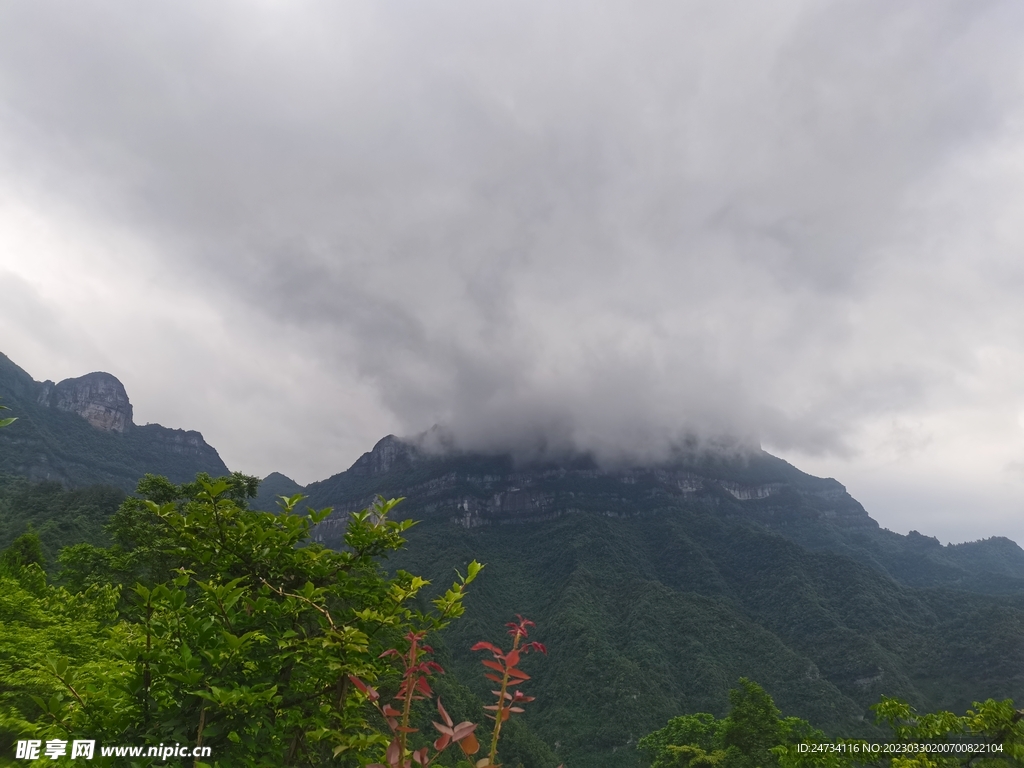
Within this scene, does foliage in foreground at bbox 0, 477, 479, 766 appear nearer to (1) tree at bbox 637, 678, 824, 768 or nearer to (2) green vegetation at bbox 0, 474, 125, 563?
(1) tree at bbox 637, 678, 824, 768

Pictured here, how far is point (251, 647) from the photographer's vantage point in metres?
3.12

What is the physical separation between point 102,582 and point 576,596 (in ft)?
361

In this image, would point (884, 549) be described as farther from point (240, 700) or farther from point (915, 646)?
point (240, 700)

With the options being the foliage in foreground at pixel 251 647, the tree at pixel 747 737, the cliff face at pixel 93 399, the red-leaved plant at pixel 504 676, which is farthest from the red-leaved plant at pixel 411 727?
the cliff face at pixel 93 399

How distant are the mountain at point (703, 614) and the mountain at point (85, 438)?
62.5m

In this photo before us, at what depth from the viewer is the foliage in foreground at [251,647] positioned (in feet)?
8.45

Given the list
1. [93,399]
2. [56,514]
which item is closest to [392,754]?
[56,514]

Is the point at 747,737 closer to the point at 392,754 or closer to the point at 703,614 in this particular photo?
the point at 392,754

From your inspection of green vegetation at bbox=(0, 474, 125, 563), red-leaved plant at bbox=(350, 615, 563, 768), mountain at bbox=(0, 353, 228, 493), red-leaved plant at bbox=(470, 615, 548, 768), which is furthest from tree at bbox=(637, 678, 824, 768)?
mountain at bbox=(0, 353, 228, 493)

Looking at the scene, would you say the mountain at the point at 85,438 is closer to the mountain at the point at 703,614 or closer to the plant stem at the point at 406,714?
the mountain at the point at 703,614

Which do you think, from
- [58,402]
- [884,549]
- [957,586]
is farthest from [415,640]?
[884,549]

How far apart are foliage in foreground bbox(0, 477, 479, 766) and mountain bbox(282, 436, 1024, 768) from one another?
195 ft

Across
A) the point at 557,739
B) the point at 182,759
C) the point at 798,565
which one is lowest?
the point at 557,739

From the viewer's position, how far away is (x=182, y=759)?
2.62m
